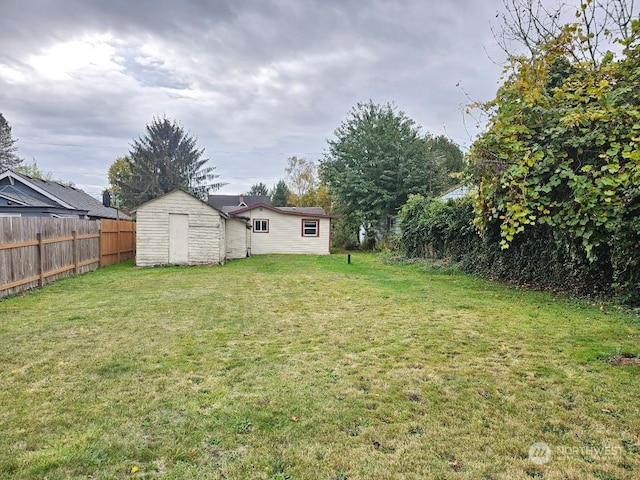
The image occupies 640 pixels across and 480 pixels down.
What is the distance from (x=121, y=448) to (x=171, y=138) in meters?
38.1

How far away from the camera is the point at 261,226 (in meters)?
20.5

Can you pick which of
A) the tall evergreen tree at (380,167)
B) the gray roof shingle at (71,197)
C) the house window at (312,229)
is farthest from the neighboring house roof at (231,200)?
the house window at (312,229)

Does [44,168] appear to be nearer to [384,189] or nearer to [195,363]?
[384,189]

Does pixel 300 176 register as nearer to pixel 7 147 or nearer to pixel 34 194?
pixel 34 194

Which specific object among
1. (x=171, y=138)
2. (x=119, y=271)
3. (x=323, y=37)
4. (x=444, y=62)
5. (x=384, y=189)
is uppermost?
(x=171, y=138)

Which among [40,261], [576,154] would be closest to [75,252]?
[40,261]

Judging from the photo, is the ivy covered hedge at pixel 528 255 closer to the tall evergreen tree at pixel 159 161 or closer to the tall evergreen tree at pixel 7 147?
the tall evergreen tree at pixel 159 161

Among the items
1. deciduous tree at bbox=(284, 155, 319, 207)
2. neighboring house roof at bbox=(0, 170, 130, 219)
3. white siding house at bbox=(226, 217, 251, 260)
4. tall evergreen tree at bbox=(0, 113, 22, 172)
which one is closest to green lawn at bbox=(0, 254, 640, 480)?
white siding house at bbox=(226, 217, 251, 260)

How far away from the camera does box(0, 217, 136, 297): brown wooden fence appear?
763cm

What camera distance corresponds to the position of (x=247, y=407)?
292 centimetres

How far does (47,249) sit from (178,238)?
532cm

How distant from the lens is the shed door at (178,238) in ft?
46.8

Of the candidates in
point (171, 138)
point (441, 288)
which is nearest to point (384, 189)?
point (441, 288)

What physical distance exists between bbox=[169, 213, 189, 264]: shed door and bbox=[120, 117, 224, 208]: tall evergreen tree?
23398 mm
